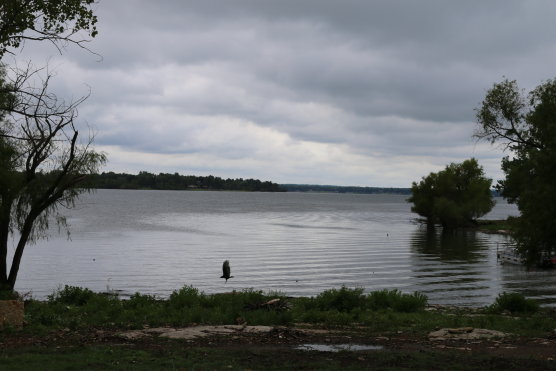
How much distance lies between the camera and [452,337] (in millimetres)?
13719

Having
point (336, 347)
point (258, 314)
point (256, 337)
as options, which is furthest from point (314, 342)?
point (258, 314)

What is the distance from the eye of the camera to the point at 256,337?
43.4 ft

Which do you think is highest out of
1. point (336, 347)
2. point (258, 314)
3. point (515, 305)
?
point (336, 347)

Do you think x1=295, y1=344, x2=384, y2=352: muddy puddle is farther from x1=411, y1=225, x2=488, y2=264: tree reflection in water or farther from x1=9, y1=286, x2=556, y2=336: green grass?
x1=411, y1=225, x2=488, y2=264: tree reflection in water

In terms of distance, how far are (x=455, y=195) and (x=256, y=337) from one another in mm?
110062

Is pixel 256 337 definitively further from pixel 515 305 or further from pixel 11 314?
pixel 515 305

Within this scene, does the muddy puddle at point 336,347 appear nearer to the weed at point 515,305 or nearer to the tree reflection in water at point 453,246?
the weed at point 515,305

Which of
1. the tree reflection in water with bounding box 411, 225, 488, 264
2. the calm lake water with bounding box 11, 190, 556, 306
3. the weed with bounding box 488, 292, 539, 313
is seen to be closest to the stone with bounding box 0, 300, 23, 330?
the weed with bounding box 488, 292, 539, 313

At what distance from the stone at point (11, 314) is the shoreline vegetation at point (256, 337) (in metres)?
0.33

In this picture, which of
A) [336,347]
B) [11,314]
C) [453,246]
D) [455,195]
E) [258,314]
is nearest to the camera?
[336,347]

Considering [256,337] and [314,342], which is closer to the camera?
[314,342]

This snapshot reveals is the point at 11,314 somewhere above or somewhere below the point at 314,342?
above

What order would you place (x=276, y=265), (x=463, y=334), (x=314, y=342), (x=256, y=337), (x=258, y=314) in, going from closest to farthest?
(x=314, y=342) < (x=256, y=337) < (x=463, y=334) < (x=258, y=314) < (x=276, y=265)

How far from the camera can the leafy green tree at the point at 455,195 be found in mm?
110213
